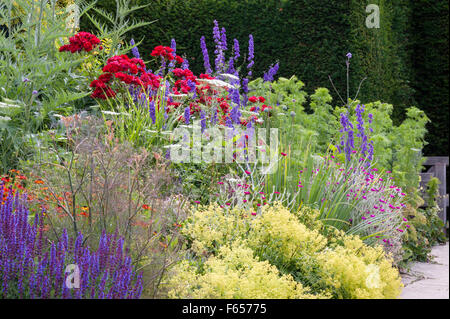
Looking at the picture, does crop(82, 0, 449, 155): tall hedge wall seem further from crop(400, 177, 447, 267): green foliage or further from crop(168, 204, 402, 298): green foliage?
crop(168, 204, 402, 298): green foliage

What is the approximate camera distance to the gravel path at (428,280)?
4.53m

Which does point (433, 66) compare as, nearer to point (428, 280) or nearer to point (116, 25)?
point (428, 280)

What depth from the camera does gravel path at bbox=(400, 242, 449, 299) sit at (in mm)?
4531

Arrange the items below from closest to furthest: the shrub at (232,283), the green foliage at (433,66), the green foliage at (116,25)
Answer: the shrub at (232,283)
the green foliage at (116,25)
the green foliage at (433,66)

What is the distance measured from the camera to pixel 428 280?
516 centimetres

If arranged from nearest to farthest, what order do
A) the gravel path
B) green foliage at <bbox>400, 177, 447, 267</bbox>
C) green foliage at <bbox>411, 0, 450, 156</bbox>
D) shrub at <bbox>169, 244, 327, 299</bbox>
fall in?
shrub at <bbox>169, 244, 327, 299</bbox> → the gravel path → green foliage at <bbox>400, 177, 447, 267</bbox> → green foliage at <bbox>411, 0, 450, 156</bbox>

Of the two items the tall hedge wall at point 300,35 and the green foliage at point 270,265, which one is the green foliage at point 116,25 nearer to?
the tall hedge wall at point 300,35

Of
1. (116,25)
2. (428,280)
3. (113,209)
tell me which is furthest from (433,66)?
(113,209)

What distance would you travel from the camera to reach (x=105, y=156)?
11.0 feet

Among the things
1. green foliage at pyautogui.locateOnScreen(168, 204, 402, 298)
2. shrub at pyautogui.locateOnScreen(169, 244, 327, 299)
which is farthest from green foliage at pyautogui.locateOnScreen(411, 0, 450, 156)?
shrub at pyautogui.locateOnScreen(169, 244, 327, 299)

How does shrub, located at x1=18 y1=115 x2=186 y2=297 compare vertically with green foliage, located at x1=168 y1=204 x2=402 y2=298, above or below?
above

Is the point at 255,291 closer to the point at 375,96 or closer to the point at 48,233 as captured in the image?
the point at 48,233

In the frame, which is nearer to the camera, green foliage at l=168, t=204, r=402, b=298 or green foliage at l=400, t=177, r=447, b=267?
green foliage at l=168, t=204, r=402, b=298

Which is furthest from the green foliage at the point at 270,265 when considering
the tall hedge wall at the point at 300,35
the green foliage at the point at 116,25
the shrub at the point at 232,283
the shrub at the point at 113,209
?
the tall hedge wall at the point at 300,35
